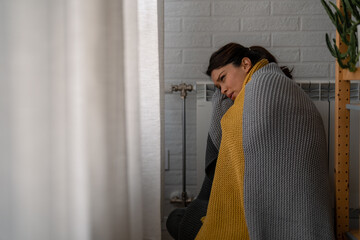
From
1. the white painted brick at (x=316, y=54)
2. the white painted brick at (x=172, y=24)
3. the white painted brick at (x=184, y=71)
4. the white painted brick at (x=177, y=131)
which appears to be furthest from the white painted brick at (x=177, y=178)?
the white painted brick at (x=316, y=54)

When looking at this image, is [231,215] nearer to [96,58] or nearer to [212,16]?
[96,58]

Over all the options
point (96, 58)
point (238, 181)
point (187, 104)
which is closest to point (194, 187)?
point (187, 104)

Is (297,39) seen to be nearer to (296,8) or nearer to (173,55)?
(296,8)

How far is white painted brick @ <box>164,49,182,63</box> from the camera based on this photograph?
207 cm

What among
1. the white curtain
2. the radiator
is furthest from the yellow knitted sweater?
the radiator

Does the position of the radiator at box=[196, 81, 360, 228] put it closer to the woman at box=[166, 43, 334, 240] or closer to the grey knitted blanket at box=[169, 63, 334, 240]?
the woman at box=[166, 43, 334, 240]

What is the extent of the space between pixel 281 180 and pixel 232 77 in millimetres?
586

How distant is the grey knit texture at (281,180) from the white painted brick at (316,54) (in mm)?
887

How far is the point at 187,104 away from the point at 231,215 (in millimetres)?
827

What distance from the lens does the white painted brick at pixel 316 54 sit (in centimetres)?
206

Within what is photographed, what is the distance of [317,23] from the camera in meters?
2.05

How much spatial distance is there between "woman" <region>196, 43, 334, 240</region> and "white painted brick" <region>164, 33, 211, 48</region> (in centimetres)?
73

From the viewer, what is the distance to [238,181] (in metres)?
1.31

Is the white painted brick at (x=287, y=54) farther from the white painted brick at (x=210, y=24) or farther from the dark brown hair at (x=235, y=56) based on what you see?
the dark brown hair at (x=235, y=56)
